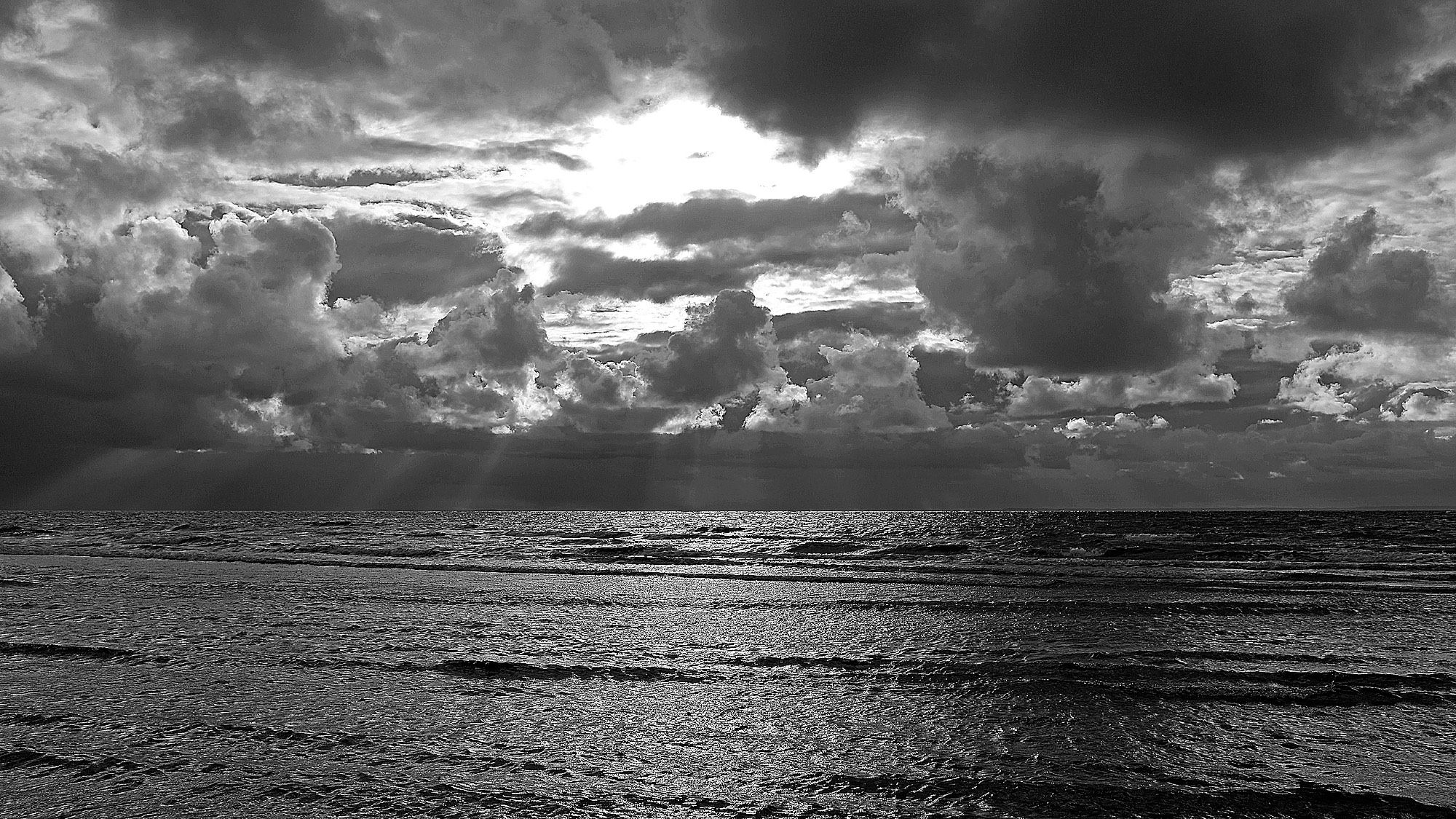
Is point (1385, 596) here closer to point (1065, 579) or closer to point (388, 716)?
point (1065, 579)

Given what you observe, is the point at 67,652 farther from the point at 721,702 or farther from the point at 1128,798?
the point at 1128,798

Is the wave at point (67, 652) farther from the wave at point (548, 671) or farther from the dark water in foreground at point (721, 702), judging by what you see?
the wave at point (548, 671)

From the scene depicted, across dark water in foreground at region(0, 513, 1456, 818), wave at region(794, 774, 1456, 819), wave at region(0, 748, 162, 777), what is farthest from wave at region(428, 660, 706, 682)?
wave at region(794, 774, 1456, 819)

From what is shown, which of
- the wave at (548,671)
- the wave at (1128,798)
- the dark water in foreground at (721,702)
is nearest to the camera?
the wave at (1128,798)

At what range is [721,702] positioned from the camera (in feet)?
47.8

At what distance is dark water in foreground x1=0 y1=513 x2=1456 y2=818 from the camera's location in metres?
9.98

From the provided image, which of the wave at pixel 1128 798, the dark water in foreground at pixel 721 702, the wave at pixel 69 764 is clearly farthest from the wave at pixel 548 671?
the wave at pixel 1128 798

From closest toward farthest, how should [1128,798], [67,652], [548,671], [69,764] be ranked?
[1128,798] → [69,764] → [548,671] → [67,652]

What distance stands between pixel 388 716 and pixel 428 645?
6.78 m

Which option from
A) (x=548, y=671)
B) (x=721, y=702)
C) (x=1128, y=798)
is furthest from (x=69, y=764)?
(x=1128, y=798)

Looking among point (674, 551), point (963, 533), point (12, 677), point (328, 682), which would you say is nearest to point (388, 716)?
point (328, 682)

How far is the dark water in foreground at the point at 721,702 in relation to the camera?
32.7ft

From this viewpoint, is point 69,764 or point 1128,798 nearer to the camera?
point 1128,798

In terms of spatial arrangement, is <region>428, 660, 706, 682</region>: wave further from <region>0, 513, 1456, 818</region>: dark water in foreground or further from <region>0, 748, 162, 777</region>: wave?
<region>0, 748, 162, 777</region>: wave
